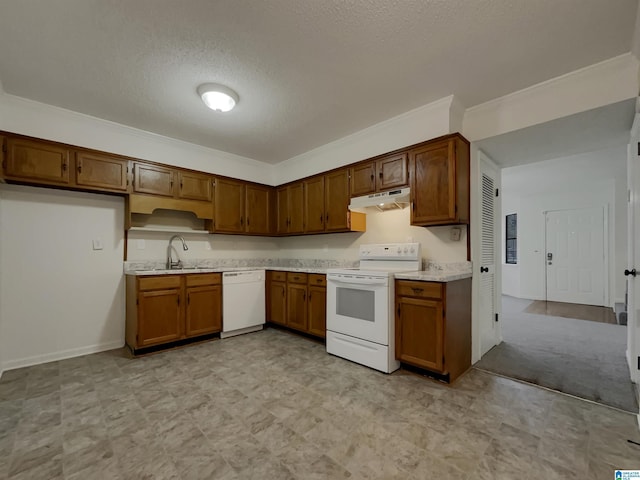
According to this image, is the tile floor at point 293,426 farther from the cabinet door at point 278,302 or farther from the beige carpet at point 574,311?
the beige carpet at point 574,311

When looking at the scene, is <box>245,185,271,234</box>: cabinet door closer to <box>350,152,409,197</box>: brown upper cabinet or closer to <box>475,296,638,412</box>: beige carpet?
<box>350,152,409,197</box>: brown upper cabinet

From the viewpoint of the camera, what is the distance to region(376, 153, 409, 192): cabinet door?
3076mm

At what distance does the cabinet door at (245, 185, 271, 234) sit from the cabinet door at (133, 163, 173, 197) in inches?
45.5

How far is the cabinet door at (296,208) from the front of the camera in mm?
4324

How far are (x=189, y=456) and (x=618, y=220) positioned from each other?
799cm

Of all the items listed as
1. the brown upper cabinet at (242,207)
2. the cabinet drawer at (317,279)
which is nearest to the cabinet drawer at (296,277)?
the cabinet drawer at (317,279)

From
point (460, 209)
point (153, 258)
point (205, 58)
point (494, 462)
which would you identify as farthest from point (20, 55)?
point (494, 462)

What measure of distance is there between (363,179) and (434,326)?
186cm

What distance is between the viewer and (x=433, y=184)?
2.82 m

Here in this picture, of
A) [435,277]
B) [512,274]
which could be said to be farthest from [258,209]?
[512,274]

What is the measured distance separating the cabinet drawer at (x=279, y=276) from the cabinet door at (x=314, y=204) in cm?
74

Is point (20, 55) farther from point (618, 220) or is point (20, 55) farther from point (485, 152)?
point (618, 220)

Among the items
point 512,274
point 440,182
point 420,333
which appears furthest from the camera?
point 512,274

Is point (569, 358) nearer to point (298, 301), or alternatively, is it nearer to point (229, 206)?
point (298, 301)
